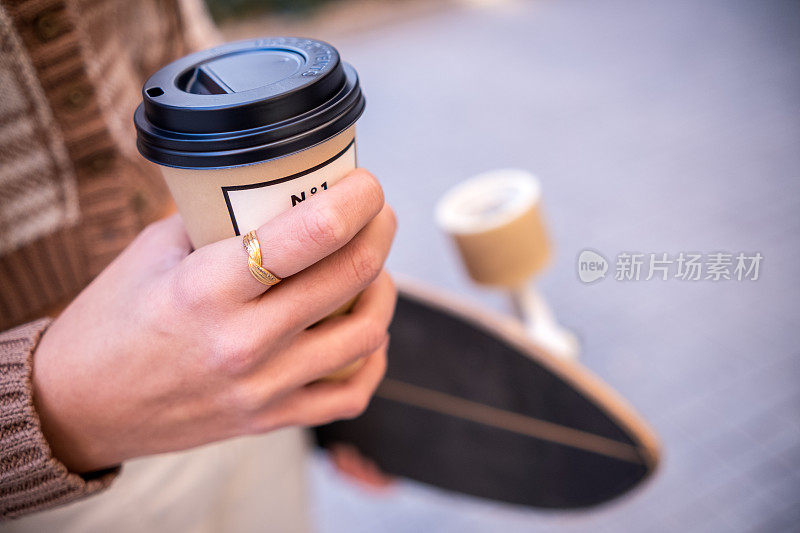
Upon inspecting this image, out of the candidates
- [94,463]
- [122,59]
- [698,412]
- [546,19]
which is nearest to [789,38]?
[546,19]

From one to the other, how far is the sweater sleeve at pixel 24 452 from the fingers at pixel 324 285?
224 mm

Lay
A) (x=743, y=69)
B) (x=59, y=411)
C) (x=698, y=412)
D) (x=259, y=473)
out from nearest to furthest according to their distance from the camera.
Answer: (x=59, y=411), (x=259, y=473), (x=698, y=412), (x=743, y=69)

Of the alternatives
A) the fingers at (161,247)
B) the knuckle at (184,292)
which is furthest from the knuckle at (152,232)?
the knuckle at (184,292)

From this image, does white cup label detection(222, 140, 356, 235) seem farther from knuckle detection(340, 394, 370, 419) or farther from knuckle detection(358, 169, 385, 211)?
knuckle detection(340, 394, 370, 419)

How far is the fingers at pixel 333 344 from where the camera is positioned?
1.59ft

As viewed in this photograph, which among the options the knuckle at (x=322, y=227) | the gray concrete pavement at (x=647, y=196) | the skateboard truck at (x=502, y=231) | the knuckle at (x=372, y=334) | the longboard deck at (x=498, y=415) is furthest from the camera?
the gray concrete pavement at (x=647, y=196)

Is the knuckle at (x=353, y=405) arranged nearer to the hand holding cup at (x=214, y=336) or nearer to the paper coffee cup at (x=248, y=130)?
the hand holding cup at (x=214, y=336)

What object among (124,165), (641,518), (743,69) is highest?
(124,165)

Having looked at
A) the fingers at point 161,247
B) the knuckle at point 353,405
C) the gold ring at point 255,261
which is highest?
the gold ring at point 255,261

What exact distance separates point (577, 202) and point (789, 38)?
1.60m

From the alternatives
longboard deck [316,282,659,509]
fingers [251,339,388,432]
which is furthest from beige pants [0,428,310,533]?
fingers [251,339,388,432]

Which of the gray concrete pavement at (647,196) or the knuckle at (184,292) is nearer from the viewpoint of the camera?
the knuckle at (184,292)

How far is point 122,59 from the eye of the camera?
0.76 meters

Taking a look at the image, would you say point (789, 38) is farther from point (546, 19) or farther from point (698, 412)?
point (698, 412)
